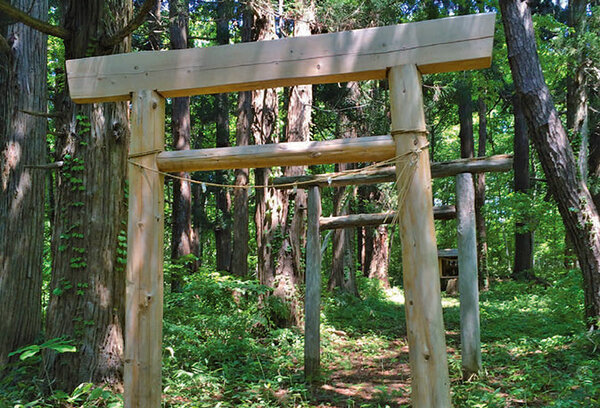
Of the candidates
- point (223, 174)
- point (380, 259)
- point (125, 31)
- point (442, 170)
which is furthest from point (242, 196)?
point (125, 31)

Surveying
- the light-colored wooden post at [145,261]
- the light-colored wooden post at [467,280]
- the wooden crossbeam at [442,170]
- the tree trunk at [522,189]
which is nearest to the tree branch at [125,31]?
the light-colored wooden post at [145,261]

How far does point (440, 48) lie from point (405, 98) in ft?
1.36

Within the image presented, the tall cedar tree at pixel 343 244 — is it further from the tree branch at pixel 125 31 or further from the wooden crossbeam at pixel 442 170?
the tree branch at pixel 125 31

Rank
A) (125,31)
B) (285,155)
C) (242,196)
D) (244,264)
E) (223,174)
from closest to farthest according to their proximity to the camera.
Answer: (285,155) < (125,31) < (244,264) < (242,196) < (223,174)

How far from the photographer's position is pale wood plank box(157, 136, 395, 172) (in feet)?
10.8

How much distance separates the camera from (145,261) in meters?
3.45

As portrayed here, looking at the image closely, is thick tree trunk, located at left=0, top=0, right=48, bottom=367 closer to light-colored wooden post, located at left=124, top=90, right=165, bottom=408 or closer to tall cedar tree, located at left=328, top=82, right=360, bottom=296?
light-colored wooden post, located at left=124, top=90, right=165, bottom=408

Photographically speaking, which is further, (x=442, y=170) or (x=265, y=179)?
(x=265, y=179)

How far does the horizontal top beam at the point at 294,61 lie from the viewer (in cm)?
312

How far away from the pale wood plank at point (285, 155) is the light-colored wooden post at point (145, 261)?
0.62 ft

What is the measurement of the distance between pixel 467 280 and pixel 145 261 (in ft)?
13.9

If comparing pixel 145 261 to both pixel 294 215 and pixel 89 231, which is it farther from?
pixel 294 215

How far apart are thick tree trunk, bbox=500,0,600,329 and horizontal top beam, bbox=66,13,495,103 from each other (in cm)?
427

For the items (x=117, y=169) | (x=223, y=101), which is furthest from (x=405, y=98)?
(x=223, y=101)
